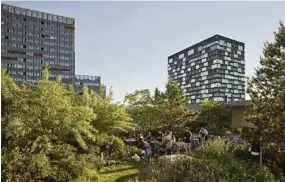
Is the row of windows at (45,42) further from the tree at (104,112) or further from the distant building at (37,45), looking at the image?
the tree at (104,112)

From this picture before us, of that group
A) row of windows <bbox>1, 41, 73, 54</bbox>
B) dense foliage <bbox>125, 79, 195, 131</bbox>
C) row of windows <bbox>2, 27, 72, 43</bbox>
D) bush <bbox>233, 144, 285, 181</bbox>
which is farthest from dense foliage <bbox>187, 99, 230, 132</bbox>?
row of windows <bbox>2, 27, 72, 43</bbox>

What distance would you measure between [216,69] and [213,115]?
8569 centimetres

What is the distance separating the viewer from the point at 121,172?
9.85 m

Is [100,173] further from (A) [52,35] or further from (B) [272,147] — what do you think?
(A) [52,35]

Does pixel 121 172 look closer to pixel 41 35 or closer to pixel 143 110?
pixel 143 110

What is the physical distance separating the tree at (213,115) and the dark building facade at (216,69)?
79.1 metres

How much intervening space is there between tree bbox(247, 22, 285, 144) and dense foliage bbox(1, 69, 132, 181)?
22.4 ft

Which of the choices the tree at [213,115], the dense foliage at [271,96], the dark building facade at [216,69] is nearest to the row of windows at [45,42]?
the dark building facade at [216,69]

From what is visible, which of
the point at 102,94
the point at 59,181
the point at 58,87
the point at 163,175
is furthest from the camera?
the point at 102,94

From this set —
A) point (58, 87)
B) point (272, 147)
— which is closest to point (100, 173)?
point (58, 87)

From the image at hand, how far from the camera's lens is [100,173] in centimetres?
955

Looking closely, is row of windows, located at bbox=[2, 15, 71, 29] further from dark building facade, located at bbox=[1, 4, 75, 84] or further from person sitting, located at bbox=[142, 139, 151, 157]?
person sitting, located at bbox=[142, 139, 151, 157]

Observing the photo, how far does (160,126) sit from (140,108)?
6.04 ft

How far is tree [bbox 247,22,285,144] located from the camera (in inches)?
466
